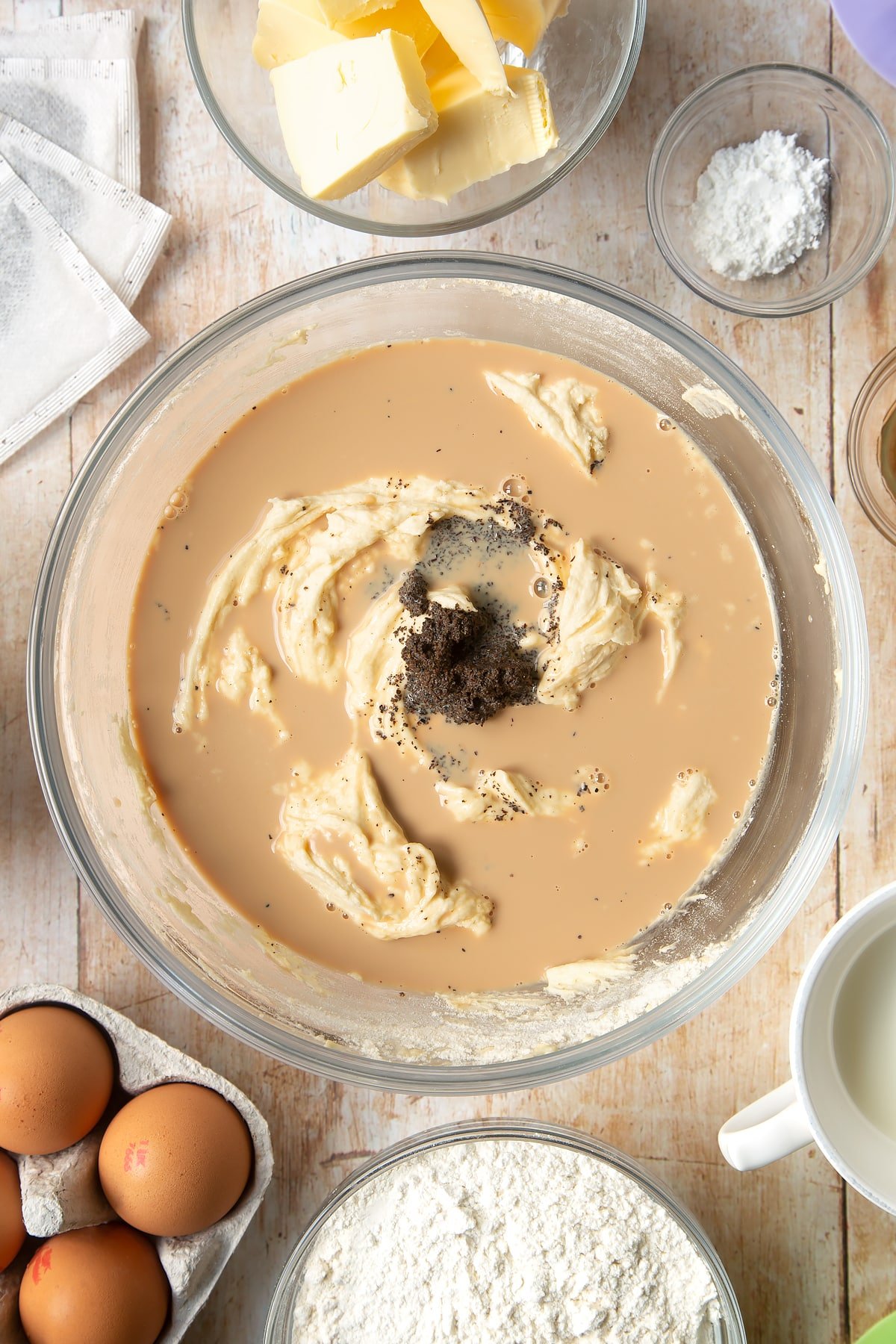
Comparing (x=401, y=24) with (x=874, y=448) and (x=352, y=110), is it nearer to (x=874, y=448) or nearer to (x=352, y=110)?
(x=352, y=110)

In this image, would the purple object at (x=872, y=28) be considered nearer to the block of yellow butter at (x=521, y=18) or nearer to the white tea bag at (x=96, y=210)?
the block of yellow butter at (x=521, y=18)

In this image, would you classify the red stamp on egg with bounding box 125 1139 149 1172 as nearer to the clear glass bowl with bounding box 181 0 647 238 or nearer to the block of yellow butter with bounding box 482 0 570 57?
Answer: the clear glass bowl with bounding box 181 0 647 238

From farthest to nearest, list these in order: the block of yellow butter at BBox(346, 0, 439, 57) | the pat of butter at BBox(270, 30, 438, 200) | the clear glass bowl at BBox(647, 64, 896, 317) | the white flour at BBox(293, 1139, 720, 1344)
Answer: the clear glass bowl at BBox(647, 64, 896, 317) → the white flour at BBox(293, 1139, 720, 1344) → the block of yellow butter at BBox(346, 0, 439, 57) → the pat of butter at BBox(270, 30, 438, 200)

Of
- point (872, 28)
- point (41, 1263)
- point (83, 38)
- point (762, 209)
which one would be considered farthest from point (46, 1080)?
point (872, 28)

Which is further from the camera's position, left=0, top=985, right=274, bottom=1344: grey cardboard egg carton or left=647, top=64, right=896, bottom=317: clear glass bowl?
left=647, top=64, right=896, bottom=317: clear glass bowl

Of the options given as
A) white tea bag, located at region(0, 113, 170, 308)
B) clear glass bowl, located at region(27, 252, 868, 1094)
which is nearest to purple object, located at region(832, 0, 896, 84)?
clear glass bowl, located at region(27, 252, 868, 1094)

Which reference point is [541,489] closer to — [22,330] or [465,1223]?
[22,330]

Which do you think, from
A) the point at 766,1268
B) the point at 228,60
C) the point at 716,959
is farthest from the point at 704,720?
the point at 228,60
